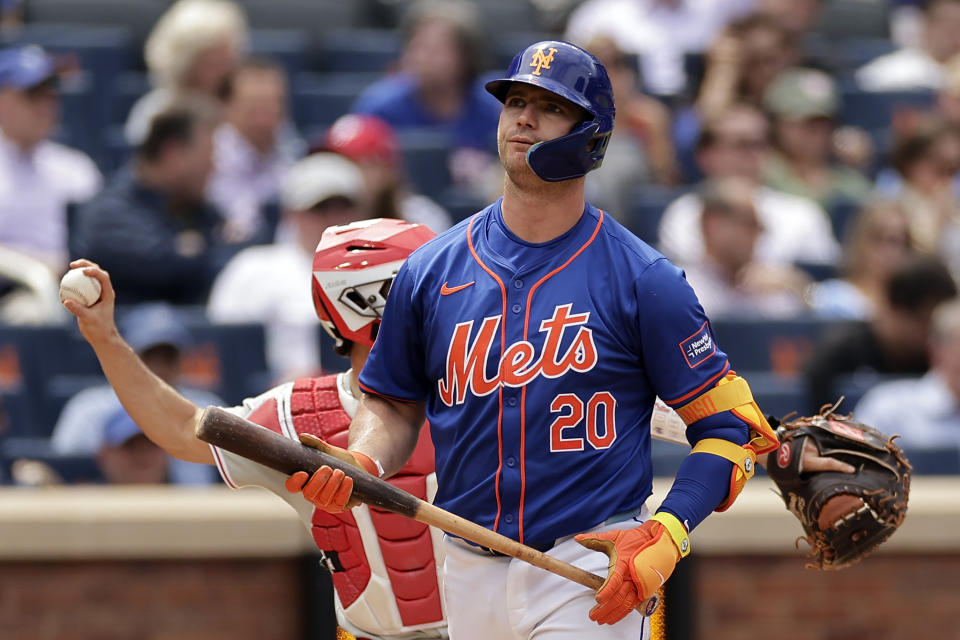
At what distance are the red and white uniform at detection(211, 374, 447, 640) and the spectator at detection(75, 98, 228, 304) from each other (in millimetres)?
3420

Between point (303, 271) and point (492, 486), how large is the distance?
378 centimetres

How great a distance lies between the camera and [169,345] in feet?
19.4

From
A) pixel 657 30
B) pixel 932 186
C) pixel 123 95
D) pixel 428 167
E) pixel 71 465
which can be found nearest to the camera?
pixel 71 465

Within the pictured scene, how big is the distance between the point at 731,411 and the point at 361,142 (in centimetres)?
410

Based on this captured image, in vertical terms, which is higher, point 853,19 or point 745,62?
point 745,62

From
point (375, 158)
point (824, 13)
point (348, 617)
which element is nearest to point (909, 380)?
point (375, 158)

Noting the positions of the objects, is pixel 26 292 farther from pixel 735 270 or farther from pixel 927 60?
pixel 927 60

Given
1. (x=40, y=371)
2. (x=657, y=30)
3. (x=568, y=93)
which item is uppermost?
(x=568, y=93)

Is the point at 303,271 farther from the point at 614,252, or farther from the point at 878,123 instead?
the point at 878,123

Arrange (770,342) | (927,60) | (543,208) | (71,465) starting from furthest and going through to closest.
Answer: (927,60) → (770,342) → (71,465) → (543,208)

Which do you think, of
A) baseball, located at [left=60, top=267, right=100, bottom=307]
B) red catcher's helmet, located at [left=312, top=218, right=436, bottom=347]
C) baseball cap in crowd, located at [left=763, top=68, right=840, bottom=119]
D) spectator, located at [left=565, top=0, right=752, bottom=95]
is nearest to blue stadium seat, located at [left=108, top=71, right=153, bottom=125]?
spectator, located at [left=565, top=0, right=752, bottom=95]

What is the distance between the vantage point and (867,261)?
725cm

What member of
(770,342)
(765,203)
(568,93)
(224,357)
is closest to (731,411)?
(568,93)

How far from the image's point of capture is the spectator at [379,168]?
6.60m
